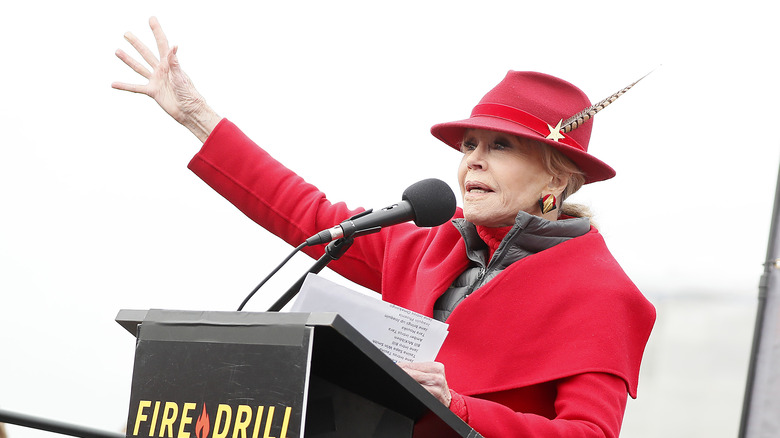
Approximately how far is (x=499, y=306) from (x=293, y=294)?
1.77ft

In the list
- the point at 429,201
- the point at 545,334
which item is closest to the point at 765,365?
the point at 545,334

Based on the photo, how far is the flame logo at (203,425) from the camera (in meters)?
1.10

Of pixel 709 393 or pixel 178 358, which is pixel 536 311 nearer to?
pixel 178 358

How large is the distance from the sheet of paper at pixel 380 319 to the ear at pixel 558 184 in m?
0.85

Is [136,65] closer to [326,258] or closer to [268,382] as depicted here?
[326,258]

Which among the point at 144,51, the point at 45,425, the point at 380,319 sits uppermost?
the point at 144,51

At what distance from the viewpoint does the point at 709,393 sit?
2.96 m

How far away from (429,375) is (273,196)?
1067 mm

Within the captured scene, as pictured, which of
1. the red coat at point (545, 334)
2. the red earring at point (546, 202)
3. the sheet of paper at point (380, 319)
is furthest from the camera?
the red earring at point (546, 202)

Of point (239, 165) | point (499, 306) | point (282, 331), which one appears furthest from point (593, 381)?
point (239, 165)

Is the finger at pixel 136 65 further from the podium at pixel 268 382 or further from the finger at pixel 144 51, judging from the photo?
the podium at pixel 268 382

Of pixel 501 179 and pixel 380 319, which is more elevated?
pixel 501 179

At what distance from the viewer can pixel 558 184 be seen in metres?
2.07

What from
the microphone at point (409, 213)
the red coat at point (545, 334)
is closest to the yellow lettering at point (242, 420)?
the microphone at point (409, 213)
